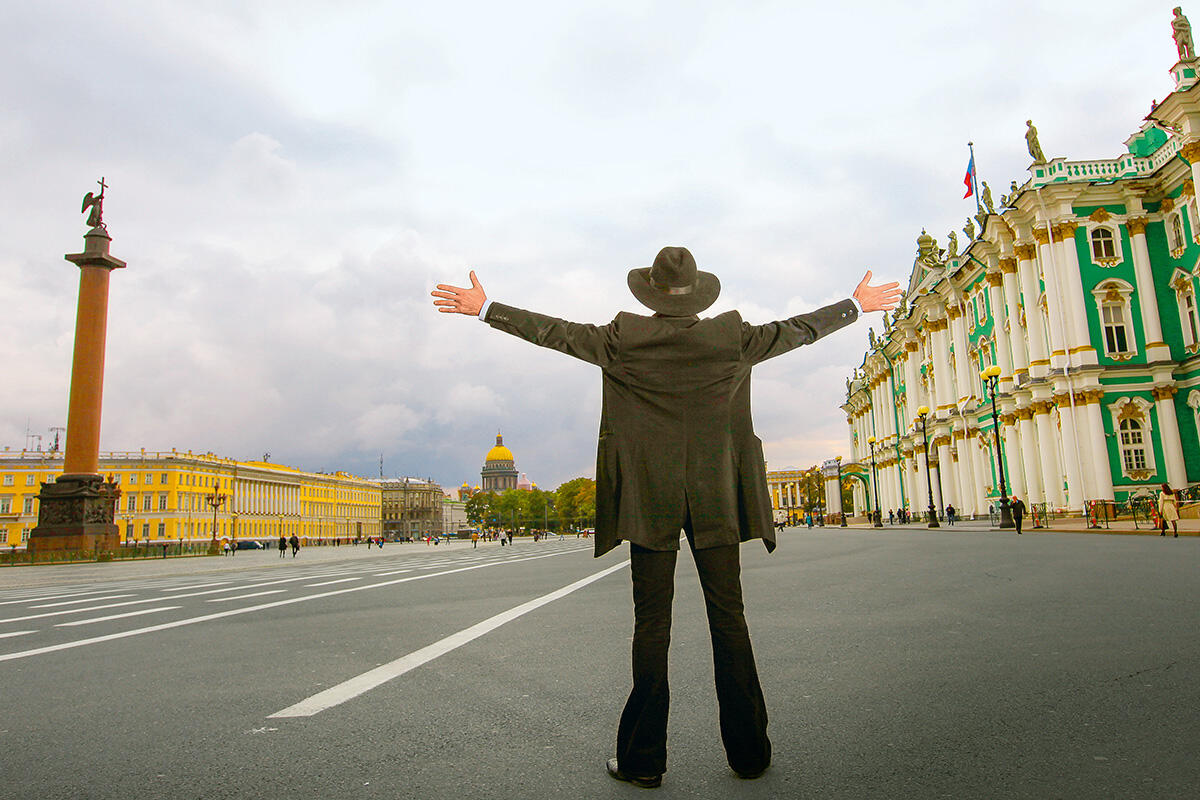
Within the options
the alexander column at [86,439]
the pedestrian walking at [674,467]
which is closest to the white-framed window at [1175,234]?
the pedestrian walking at [674,467]

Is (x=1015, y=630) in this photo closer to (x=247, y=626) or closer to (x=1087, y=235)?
(x=247, y=626)

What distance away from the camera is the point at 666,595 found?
321cm

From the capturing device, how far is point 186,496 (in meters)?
117

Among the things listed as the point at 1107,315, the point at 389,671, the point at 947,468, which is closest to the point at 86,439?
the point at 389,671

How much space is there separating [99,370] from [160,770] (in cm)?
4731

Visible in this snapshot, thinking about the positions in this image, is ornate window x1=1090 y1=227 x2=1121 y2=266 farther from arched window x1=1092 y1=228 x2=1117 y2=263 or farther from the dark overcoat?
the dark overcoat

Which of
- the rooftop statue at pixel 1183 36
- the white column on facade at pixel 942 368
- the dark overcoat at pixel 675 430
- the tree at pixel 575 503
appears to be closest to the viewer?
the dark overcoat at pixel 675 430

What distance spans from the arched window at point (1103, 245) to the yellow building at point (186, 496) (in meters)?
78.5

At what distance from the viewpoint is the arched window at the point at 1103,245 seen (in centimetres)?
3956

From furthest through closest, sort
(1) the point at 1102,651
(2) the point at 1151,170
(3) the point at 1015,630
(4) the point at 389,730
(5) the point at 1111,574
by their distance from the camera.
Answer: (2) the point at 1151,170 → (5) the point at 1111,574 → (3) the point at 1015,630 → (1) the point at 1102,651 → (4) the point at 389,730

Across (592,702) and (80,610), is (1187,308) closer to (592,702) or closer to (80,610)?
(592,702)

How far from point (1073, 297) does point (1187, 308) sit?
4.82 metres

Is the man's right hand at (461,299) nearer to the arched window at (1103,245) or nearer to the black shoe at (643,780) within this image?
the black shoe at (643,780)

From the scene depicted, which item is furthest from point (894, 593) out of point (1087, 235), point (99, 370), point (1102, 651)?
point (99, 370)
